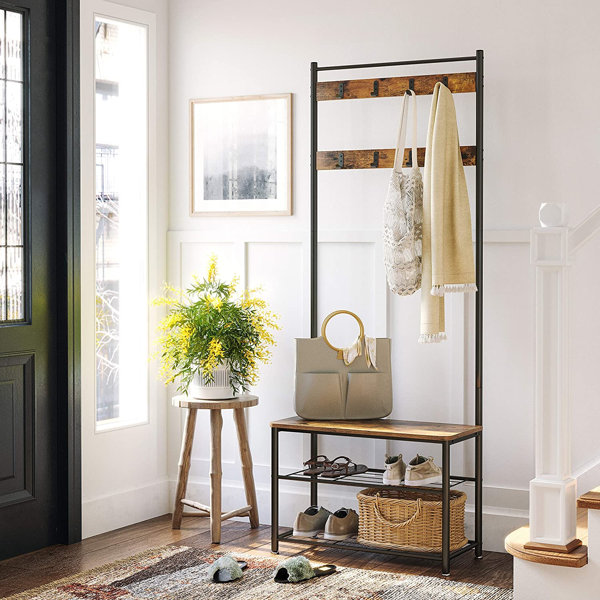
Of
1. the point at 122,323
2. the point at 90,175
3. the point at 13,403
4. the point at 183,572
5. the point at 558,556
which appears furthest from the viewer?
the point at 122,323

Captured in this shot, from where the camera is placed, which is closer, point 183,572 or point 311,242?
point 183,572

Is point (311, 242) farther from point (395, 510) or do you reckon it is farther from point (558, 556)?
point (558, 556)

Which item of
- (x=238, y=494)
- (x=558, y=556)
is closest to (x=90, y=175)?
(x=238, y=494)

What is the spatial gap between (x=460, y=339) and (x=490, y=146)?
31.2 inches

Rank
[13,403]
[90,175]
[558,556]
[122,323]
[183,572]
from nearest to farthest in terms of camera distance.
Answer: [558,556] → [183,572] → [13,403] → [90,175] → [122,323]

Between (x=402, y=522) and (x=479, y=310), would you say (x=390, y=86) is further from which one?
(x=402, y=522)

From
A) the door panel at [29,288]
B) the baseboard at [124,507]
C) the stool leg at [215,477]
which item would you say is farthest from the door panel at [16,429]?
the stool leg at [215,477]

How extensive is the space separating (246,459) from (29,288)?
119 centimetres

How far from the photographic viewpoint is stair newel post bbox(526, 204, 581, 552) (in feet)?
10.2

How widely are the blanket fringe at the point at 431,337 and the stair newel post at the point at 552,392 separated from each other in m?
0.71

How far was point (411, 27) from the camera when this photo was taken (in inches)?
163

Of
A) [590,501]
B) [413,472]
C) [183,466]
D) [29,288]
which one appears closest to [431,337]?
[413,472]

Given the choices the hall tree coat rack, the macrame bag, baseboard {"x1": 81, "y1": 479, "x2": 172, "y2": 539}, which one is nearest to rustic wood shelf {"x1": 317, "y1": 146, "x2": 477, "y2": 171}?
the hall tree coat rack

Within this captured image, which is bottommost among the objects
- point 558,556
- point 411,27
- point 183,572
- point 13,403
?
point 183,572
